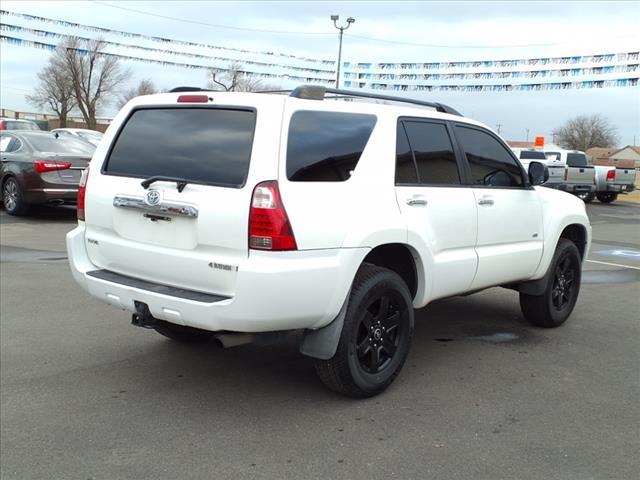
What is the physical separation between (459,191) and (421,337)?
143 centimetres

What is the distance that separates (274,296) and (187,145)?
1.08m

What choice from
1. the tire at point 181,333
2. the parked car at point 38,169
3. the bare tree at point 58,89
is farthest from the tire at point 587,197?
the bare tree at point 58,89

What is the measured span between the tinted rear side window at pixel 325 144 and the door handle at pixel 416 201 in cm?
48

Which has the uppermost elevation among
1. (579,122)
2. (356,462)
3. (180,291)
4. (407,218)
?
(579,122)

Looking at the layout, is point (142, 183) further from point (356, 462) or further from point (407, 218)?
point (356, 462)

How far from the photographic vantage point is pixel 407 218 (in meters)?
4.14

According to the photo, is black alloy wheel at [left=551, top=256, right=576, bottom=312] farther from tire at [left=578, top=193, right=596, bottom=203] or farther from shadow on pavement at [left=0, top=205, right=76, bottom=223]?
tire at [left=578, top=193, right=596, bottom=203]

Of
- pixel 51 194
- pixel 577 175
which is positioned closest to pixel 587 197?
pixel 577 175

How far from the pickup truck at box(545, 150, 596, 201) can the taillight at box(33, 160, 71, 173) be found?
1644 cm

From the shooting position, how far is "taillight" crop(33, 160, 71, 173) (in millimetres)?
12219

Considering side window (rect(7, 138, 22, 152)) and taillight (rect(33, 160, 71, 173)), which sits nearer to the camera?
taillight (rect(33, 160, 71, 173))

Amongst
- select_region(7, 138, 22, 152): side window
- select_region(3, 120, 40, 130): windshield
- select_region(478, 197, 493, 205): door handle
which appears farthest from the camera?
select_region(3, 120, 40, 130): windshield

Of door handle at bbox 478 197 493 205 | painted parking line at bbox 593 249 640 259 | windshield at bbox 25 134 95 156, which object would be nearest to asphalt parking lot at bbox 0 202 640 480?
door handle at bbox 478 197 493 205

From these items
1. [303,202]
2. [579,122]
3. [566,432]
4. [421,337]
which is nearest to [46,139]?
[421,337]
